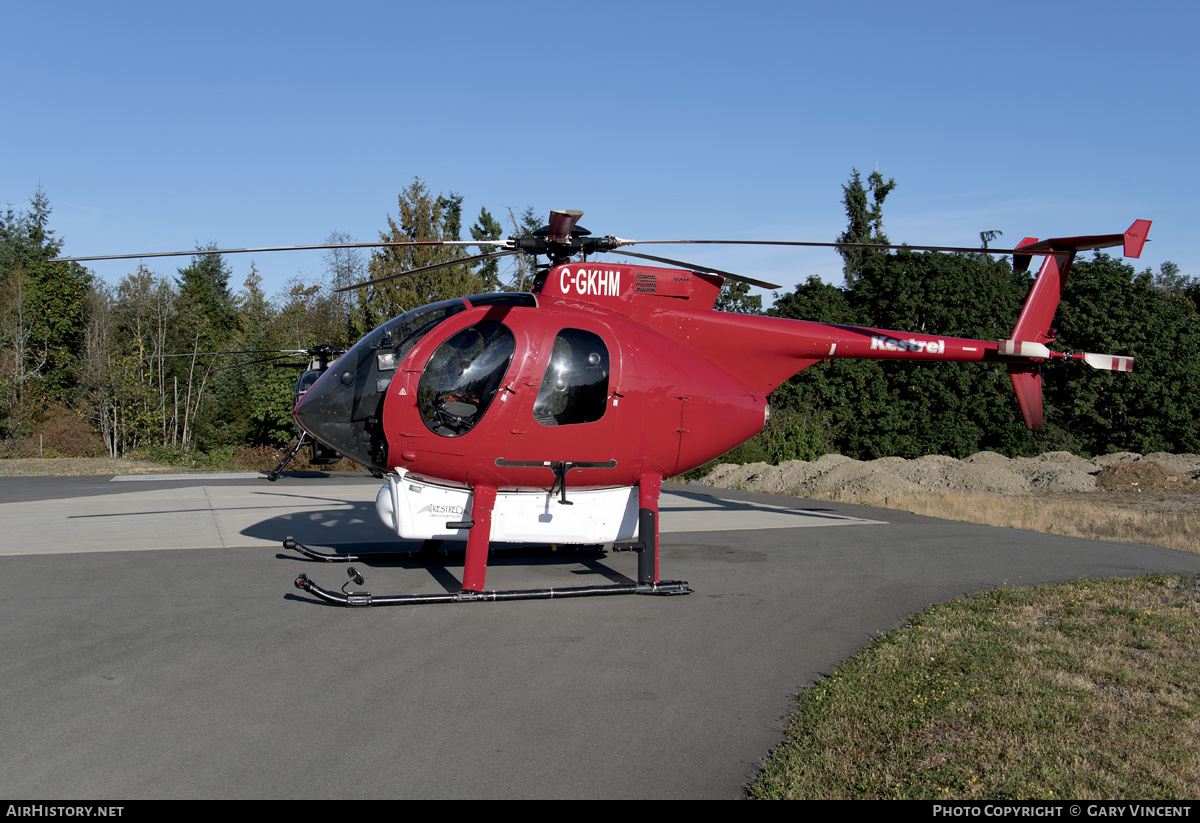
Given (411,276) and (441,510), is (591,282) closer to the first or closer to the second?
(441,510)

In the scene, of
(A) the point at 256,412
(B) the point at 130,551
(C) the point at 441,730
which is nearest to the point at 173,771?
(C) the point at 441,730

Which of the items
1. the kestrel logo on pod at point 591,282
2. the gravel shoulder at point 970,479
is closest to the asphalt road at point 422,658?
the kestrel logo on pod at point 591,282

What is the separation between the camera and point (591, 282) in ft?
28.4

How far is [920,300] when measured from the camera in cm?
3397

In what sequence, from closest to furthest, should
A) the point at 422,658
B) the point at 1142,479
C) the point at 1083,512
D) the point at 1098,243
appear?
1. the point at 422,658
2. the point at 1098,243
3. the point at 1083,512
4. the point at 1142,479

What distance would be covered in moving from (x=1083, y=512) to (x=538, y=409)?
13103mm

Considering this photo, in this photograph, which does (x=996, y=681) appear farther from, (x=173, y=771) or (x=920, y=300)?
(x=920, y=300)

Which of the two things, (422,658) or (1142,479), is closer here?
(422,658)

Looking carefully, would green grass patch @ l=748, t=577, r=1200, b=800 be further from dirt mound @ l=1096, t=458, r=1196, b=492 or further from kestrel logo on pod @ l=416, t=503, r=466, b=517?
dirt mound @ l=1096, t=458, r=1196, b=492

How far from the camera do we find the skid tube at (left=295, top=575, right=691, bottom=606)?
6.98 m

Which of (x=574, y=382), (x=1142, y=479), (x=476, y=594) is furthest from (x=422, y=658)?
(x=1142, y=479)

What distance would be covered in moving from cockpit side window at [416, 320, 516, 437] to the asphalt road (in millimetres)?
1778

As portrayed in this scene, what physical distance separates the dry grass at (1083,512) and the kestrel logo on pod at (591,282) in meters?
8.82

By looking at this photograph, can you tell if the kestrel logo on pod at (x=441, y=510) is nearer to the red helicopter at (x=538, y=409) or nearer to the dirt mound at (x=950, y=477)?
the red helicopter at (x=538, y=409)
